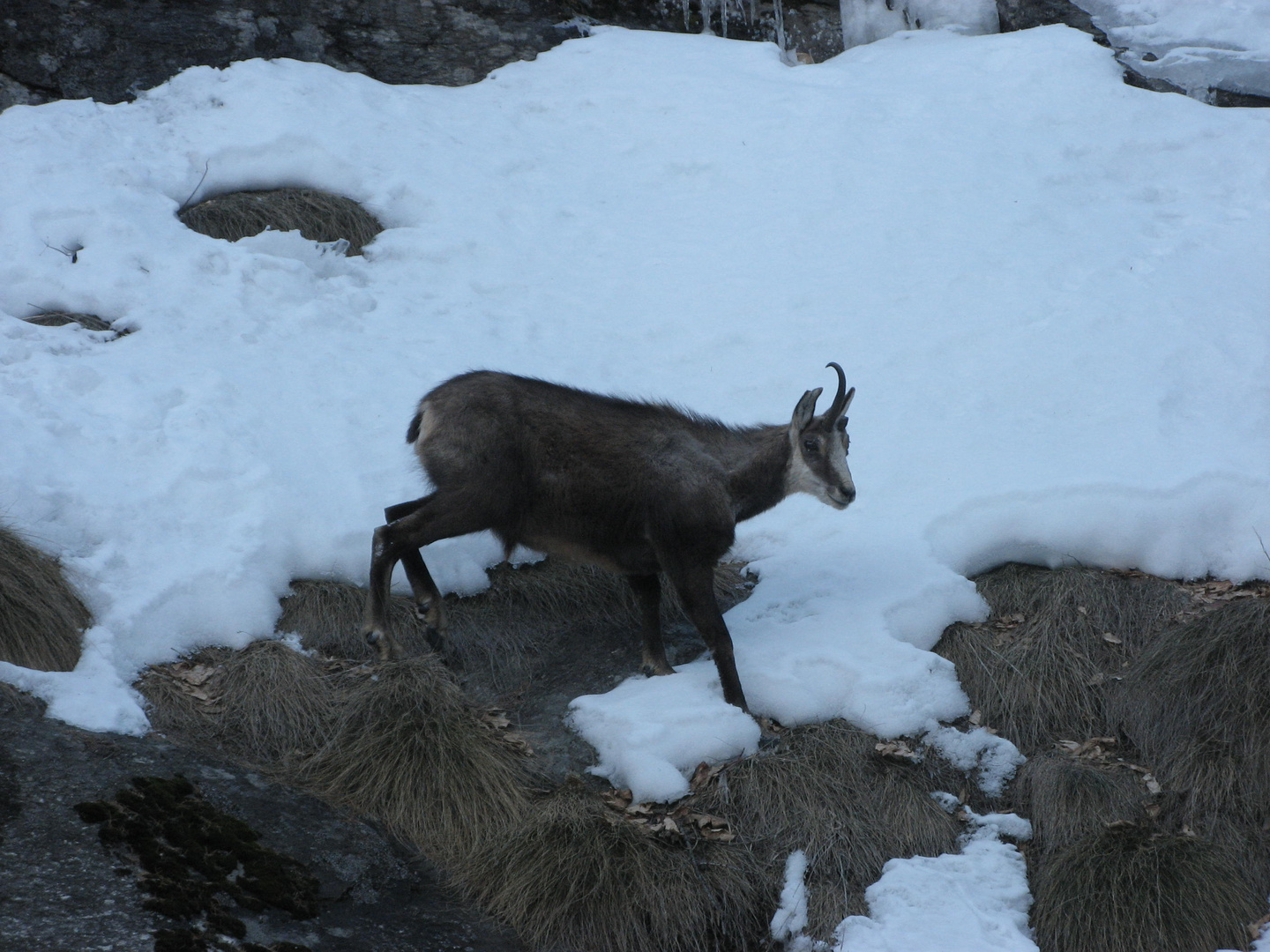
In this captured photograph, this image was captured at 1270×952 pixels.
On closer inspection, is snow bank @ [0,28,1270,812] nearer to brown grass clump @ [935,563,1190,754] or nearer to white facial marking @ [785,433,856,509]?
brown grass clump @ [935,563,1190,754]

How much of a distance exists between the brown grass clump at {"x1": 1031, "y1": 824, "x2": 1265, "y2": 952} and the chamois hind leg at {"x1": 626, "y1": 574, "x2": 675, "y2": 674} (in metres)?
2.34

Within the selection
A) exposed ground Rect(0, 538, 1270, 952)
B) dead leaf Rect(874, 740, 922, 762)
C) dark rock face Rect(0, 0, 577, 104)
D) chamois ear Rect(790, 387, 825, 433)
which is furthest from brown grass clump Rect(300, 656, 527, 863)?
dark rock face Rect(0, 0, 577, 104)

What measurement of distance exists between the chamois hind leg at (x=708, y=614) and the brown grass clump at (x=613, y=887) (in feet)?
3.00

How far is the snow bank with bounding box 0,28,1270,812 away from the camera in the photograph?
6.34 meters

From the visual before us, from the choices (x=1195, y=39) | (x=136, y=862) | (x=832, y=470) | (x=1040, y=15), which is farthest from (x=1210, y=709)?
(x=1040, y=15)

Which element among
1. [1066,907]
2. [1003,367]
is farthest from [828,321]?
Answer: [1066,907]

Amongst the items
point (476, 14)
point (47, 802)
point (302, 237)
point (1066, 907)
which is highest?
point (476, 14)

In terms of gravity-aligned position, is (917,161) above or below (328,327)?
above

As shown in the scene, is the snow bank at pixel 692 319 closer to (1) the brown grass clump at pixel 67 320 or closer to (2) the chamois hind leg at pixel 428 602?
(1) the brown grass clump at pixel 67 320

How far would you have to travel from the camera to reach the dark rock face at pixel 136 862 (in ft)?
12.6

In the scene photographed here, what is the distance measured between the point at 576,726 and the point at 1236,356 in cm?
575

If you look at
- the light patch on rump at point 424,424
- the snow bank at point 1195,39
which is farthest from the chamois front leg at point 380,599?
the snow bank at point 1195,39

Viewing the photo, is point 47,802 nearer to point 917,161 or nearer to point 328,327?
point 328,327

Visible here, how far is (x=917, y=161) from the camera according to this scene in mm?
10297
